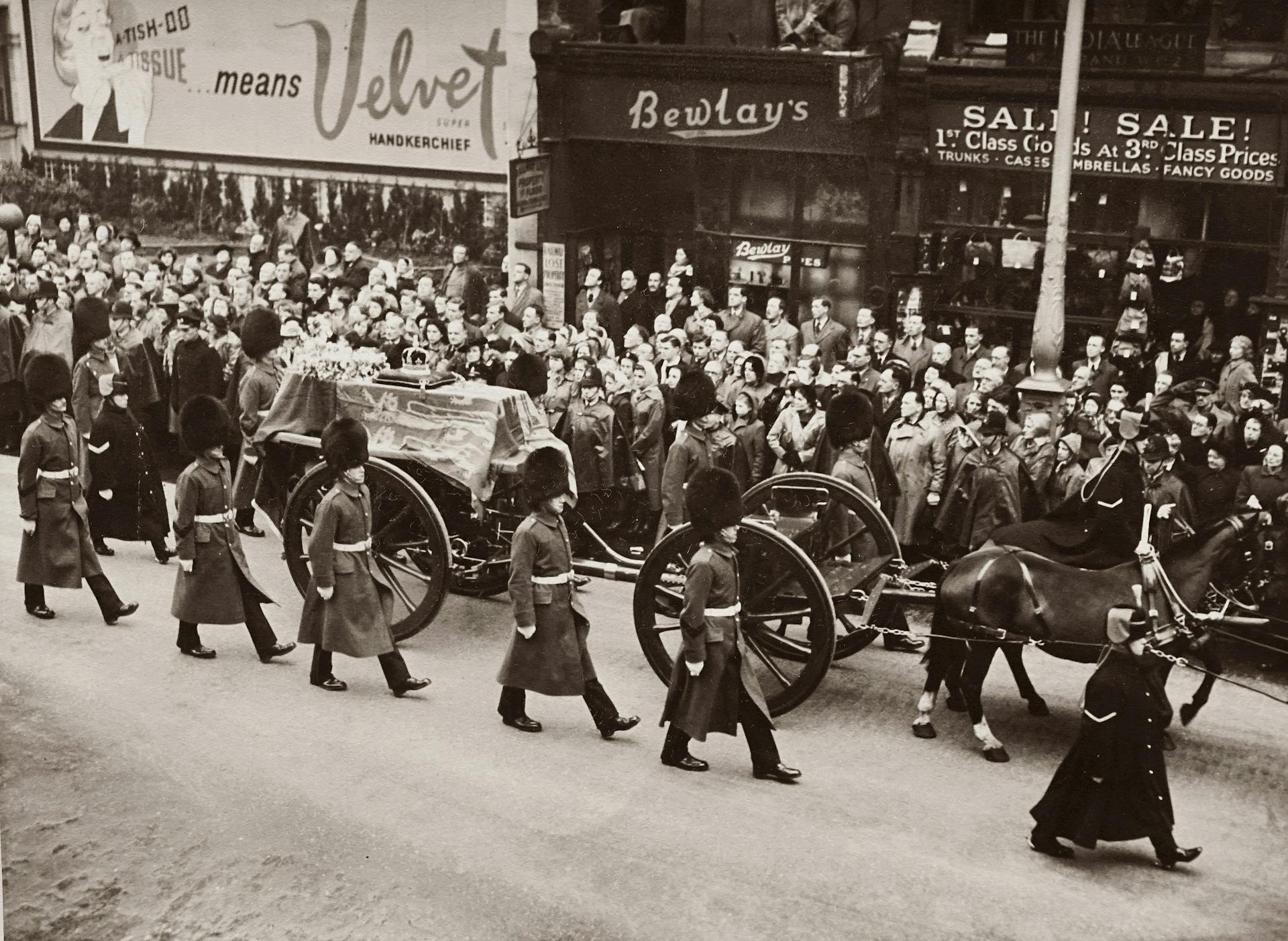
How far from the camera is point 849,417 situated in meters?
8.65

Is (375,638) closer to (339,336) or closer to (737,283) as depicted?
(339,336)

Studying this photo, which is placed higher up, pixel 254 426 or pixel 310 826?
pixel 254 426

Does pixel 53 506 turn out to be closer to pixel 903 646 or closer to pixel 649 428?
pixel 649 428

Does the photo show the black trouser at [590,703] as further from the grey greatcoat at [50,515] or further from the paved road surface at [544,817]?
the grey greatcoat at [50,515]

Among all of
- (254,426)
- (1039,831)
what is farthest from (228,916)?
(254,426)

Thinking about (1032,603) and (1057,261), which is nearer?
(1032,603)

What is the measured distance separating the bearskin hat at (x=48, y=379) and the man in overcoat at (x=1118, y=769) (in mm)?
6676

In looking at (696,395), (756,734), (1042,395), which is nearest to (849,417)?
(696,395)

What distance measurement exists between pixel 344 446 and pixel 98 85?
1249 cm

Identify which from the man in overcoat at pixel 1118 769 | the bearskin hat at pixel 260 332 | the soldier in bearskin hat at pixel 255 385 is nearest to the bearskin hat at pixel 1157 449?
the man in overcoat at pixel 1118 769

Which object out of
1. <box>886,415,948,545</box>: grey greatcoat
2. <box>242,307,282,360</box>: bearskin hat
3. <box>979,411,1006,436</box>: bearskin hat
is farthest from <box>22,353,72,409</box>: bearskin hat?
<box>979,411,1006,436</box>: bearskin hat

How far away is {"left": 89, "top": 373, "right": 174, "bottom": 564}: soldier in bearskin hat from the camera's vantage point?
1013cm

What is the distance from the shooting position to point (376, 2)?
16.0 meters

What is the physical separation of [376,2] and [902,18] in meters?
6.17
